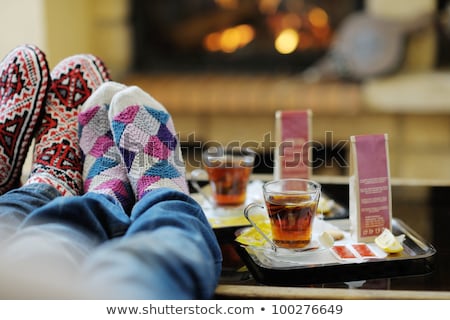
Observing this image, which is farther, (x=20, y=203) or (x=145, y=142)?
(x=145, y=142)

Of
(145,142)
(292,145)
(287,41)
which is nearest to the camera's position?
(145,142)

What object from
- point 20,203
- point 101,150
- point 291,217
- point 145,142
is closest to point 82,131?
point 101,150

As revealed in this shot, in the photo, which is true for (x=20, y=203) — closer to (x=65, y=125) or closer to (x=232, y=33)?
(x=65, y=125)

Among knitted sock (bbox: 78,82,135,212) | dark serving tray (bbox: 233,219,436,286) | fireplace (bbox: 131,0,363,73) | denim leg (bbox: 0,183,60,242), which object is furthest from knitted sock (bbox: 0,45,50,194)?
fireplace (bbox: 131,0,363,73)

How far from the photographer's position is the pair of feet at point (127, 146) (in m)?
0.88

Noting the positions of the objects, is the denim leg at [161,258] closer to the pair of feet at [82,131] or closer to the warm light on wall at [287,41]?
the pair of feet at [82,131]

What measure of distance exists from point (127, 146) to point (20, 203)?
0.24 meters

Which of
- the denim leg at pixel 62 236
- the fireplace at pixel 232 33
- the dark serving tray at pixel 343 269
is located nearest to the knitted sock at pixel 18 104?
the denim leg at pixel 62 236

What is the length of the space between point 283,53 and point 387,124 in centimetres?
45

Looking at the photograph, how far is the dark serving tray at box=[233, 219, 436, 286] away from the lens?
714 mm

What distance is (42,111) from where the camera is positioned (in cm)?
112

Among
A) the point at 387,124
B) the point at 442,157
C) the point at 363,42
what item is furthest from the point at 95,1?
the point at 442,157

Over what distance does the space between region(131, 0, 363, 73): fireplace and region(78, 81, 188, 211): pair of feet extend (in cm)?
132

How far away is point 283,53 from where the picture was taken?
2.28 m
